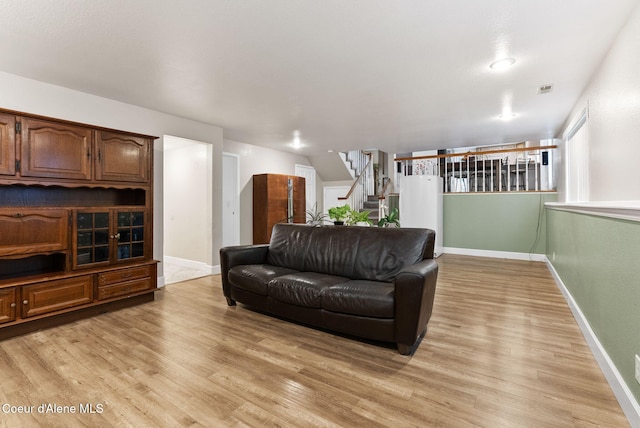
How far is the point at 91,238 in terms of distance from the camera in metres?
3.43

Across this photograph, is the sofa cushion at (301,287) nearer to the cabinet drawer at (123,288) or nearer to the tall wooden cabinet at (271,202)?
the cabinet drawer at (123,288)

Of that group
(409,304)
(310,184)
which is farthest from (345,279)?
(310,184)

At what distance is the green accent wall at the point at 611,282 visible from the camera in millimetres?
1698

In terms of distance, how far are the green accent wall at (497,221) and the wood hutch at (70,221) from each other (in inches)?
241

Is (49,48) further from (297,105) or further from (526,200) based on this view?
(526,200)

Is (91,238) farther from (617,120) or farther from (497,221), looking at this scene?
(497,221)

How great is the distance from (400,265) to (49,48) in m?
3.59

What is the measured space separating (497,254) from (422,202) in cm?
195

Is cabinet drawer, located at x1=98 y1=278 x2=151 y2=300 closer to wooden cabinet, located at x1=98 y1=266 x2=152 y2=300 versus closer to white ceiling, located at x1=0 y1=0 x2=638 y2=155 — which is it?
wooden cabinet, located at x1=98 y1=266 x2=152 y2=300

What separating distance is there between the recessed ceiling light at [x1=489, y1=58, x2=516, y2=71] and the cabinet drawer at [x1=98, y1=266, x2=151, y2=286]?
4.33 m

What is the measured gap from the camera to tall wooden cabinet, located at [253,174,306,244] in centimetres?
659

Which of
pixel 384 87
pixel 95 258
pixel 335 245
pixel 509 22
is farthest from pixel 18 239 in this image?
pixel 509 22

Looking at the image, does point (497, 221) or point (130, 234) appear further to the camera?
point (497, 221)

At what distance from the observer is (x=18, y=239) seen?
2982 mm
